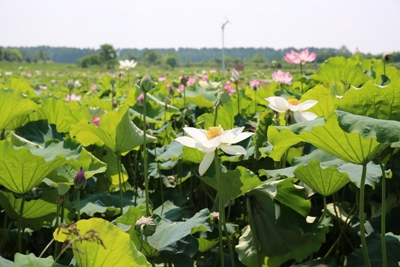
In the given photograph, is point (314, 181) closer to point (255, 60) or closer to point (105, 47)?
point (105, 47)

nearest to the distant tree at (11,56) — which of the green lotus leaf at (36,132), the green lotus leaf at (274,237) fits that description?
the green lotus leaf at (36,132)

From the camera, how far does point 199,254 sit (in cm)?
140

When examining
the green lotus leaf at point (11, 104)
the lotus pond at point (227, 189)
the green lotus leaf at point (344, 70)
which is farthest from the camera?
the green lotus leaf at point (344, 70)

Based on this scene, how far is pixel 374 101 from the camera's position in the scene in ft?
2.87

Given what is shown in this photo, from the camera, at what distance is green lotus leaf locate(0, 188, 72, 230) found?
4.04ft

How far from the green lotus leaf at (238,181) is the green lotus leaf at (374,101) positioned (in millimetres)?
276

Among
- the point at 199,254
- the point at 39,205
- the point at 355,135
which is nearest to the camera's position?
the point at 355,135

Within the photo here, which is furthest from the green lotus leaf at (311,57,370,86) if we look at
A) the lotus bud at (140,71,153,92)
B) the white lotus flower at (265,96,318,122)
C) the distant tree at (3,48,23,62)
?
the distant tree at (3,48,23,62)

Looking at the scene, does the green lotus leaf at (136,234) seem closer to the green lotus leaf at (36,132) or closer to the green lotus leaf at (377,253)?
the green lotus leaf at (377,253)

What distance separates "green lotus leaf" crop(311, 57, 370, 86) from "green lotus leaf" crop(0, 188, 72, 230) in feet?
4.18

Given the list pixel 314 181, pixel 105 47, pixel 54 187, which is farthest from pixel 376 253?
pixel 105 47

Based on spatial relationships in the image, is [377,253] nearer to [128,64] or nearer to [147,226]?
[147,226]

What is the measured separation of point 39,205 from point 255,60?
4175cm

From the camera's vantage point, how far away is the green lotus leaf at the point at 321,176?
3.24ft
